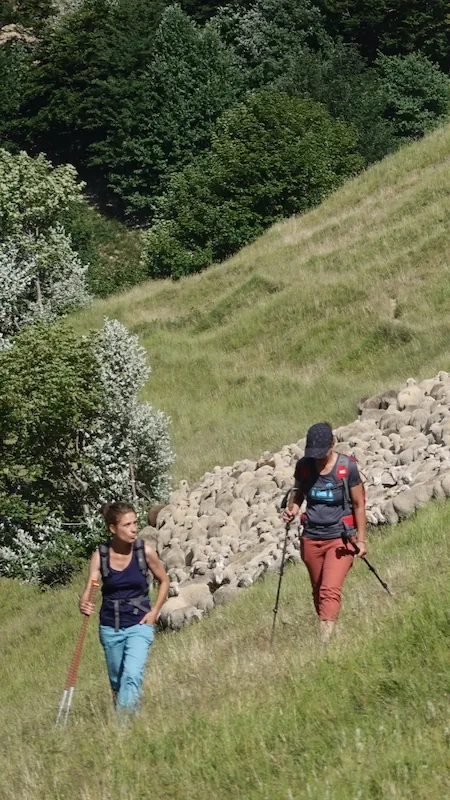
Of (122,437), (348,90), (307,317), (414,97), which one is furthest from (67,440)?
(414,97)

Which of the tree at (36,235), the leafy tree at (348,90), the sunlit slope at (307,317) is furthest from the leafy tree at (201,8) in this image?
the sunlit slope at (307,317)

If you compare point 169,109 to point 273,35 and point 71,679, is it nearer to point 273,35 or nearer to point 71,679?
point 273,35

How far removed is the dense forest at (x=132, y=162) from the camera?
27.6 m

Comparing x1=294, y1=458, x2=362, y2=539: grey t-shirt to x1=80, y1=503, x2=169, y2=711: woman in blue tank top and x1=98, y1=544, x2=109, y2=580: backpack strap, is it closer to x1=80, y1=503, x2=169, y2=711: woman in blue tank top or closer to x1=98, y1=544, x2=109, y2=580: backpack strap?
x1=80, y1=503, x2=169, y2=711: woman in blue tank top

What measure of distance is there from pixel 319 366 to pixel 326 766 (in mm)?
27422

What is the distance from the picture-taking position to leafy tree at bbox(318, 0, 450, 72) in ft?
263

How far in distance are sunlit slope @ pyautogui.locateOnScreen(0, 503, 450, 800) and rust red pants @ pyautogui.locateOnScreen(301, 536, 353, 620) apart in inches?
11.3

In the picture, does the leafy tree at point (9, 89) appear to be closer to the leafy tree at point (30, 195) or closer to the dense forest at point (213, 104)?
the dense forest at point (213, 104)

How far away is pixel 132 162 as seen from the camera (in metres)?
80.5

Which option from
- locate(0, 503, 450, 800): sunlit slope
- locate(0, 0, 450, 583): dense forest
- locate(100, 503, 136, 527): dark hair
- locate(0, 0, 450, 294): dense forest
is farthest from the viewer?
locate(0, 0, 450, 294): dense forest

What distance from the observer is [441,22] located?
8012 centimetres

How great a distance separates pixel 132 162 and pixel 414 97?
18042mm

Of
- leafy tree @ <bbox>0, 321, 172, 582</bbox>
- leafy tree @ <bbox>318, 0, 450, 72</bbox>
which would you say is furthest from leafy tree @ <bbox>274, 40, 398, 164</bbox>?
leafy tree @ <bbox>0, 321, 172, 582</bbox>

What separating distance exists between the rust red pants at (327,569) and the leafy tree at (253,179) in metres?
43.8
